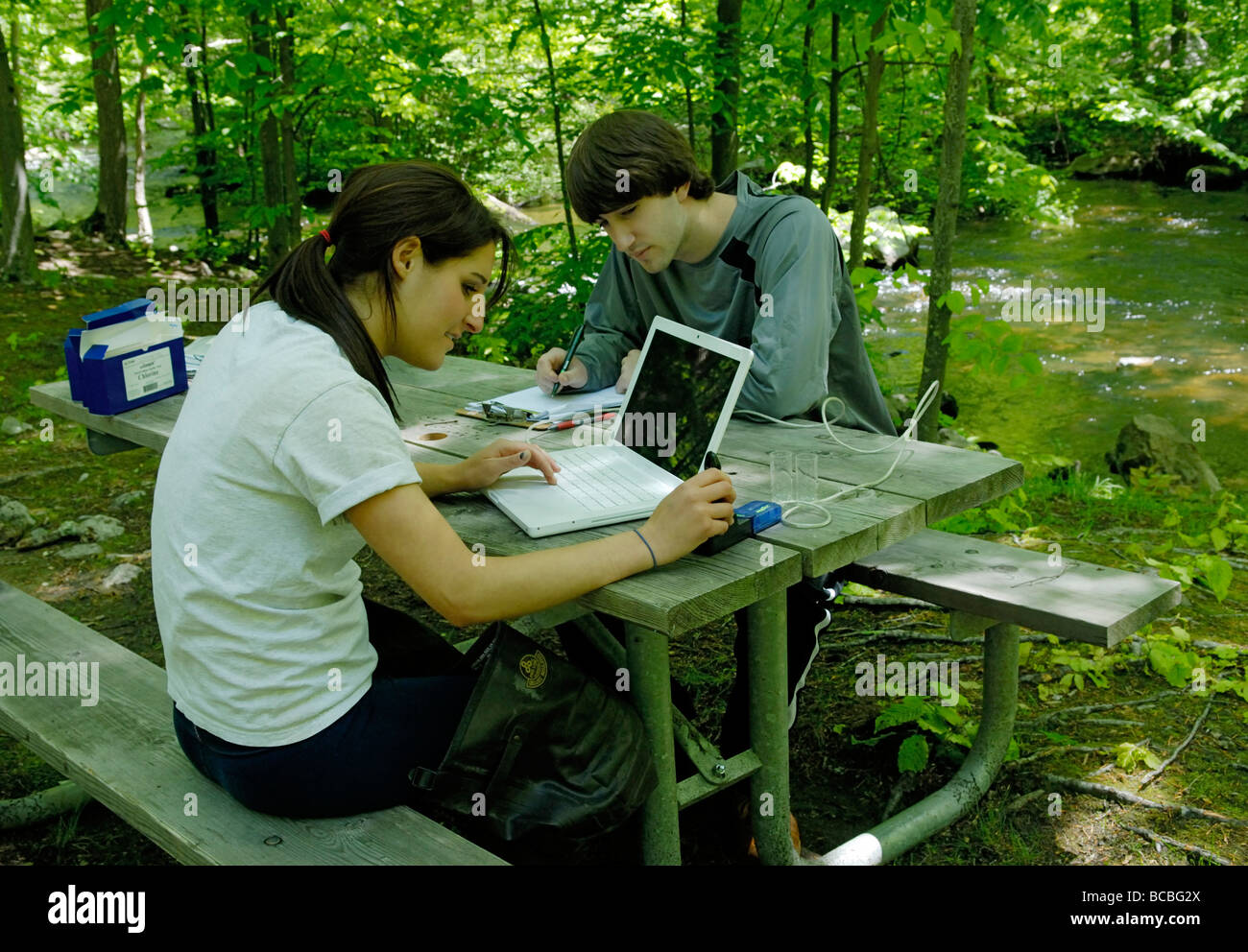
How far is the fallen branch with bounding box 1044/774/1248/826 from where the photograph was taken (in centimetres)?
252

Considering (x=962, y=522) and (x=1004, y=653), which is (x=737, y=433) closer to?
(x=1004, y=653)

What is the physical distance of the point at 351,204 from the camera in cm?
172

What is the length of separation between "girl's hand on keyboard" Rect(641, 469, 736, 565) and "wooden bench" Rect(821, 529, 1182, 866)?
873 millimetres

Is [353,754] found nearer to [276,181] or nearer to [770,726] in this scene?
[770,726]

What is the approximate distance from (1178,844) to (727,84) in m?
4.80

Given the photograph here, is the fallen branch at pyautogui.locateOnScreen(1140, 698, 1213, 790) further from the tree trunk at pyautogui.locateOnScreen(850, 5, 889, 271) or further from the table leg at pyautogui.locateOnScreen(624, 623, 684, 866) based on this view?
the tree trunk at pyautogui.locateOnScreen(850, 5, 889, 271)

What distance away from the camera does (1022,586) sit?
2.38 m

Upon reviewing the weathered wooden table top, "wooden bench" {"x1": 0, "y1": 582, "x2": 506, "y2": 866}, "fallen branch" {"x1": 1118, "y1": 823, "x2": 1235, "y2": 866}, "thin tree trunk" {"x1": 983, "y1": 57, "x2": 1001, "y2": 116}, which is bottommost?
"fallen branch" {"x1": 1118, "y1": 823, "x2": 1235, "y2": 866}

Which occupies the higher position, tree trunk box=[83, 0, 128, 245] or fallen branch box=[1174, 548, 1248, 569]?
tree trunk box=[83, 0, 128, 245]

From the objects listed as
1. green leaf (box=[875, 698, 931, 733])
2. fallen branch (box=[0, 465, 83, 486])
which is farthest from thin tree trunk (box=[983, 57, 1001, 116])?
green leaf (box=[875, 698, 931, 733])

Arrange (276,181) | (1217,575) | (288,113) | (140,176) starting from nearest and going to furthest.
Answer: (1217,575), (288,113), (276,181), (140,176)

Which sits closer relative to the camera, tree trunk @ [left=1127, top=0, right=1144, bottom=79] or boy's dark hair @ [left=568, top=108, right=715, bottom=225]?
boy's dark hair @ [left=568, top=108, right=715, bottom=225]

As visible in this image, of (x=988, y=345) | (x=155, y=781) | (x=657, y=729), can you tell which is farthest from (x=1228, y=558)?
(x=155, y=781)

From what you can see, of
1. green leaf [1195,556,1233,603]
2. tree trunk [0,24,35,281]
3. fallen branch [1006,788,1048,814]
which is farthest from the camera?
tree trunk [0,24,35,281]
